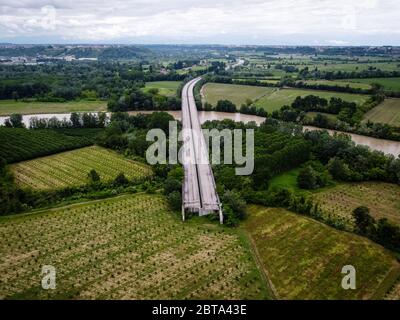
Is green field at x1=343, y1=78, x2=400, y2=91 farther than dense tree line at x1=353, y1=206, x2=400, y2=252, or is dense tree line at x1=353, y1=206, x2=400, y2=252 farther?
green field at x1=343, y1=78, x2=400, y2=91

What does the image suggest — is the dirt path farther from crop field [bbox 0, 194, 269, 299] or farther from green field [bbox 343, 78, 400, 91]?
green field [bbox 343, 78, 400, 91]

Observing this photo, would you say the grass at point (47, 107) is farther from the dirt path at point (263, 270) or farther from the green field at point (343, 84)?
the dirt path at point (263, 270)

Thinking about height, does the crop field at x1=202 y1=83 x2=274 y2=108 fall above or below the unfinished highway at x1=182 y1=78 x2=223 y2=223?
above

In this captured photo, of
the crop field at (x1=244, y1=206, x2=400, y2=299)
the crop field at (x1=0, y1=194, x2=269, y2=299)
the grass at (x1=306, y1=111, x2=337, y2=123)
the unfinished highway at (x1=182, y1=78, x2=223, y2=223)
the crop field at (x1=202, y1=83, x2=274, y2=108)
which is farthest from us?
the crop field at (x1=202, y1=83, x2=274, y2=108)

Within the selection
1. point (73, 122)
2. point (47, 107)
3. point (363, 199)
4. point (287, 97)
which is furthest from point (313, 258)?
point (47, 107)

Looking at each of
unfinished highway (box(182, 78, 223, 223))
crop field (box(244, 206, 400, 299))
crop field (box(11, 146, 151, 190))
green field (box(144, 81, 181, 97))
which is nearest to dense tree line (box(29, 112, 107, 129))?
crop field (box(11, 146, 151, 190))

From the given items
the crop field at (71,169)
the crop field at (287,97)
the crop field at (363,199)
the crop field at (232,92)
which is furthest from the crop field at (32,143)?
the crop field at (287,97)

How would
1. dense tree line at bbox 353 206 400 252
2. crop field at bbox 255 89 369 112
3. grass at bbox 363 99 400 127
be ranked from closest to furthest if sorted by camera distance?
dense tree line at bbox 353 206 400 252, grass at bbox 363 99 400 127, crop field at bbox 255 89 369 112

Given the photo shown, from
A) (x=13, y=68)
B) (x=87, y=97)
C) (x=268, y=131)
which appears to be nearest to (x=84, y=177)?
(x=268, y=131)
